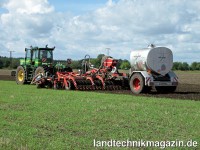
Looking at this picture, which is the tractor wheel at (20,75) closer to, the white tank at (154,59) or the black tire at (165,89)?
the white tank at (154,59)

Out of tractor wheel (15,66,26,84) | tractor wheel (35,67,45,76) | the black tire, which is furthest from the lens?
tractor wheel (15,66,26,84)

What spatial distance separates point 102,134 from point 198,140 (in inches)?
83.3

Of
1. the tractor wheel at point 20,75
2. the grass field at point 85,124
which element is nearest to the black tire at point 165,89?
the grass field at point 85,124

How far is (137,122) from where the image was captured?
10.5m

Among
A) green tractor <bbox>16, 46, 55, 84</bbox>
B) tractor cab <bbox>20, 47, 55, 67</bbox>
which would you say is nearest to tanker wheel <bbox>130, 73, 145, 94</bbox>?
green tractor <bbox>16, 46, 55, 84</bbox>

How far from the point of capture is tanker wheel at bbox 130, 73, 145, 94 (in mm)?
21891

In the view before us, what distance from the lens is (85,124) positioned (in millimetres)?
10148

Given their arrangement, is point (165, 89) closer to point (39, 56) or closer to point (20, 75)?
point (39, 56)

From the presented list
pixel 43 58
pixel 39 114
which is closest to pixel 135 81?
pixel 43 58

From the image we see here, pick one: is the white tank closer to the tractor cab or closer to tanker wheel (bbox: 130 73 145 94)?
tanker wheel (bbox: 130 73 145 94)

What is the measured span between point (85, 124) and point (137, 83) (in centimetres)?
1285

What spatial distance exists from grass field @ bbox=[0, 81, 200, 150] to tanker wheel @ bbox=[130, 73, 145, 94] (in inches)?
304

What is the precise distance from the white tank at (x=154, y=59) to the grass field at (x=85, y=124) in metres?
8.06

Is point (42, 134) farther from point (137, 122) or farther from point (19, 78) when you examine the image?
point (19, 78)
